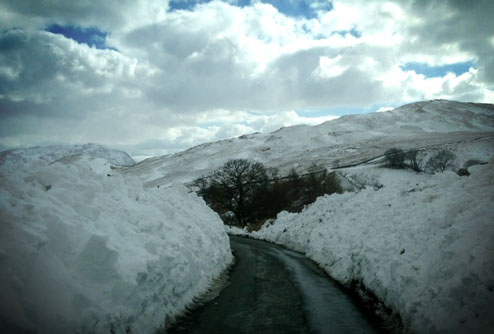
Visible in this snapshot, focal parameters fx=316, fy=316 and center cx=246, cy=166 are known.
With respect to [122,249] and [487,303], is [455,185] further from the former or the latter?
[122,249]

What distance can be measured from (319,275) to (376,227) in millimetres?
3204

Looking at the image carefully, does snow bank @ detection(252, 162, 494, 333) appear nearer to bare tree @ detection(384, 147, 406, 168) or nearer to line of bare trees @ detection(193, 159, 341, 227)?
line of bare trees @ detection(193, 159, 341, 227)

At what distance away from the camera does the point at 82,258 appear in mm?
6328

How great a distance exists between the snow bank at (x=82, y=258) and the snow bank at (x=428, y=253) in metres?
5.73

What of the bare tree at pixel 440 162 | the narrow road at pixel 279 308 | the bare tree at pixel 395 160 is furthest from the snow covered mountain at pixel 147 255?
the bare tree at pixel 440 162

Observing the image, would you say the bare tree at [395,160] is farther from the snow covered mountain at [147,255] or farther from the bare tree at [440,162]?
the snow covered mountain at [147,255]

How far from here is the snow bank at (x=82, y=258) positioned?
5.05m

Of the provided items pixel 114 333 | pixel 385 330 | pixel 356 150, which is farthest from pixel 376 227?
pixel 356 150

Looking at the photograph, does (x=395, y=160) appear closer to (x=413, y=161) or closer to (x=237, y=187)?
(x=413, y=161)

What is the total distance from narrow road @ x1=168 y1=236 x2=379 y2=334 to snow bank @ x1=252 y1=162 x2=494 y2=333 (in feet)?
3.43

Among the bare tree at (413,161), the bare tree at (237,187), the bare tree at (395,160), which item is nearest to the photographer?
the bare tree at (237,187)

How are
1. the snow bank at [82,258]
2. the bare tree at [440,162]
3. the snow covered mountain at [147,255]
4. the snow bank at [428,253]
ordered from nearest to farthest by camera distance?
1. the snow bank at [82,258]
2. the snow covered mountain at [147,255]
3. the snow bank at [428,253]
4. the bare tree at [440,162]

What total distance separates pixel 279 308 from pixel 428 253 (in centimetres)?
430

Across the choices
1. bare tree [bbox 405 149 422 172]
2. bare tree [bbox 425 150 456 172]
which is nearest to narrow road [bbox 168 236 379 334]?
bare tree [bbox 405 149 422 172]
